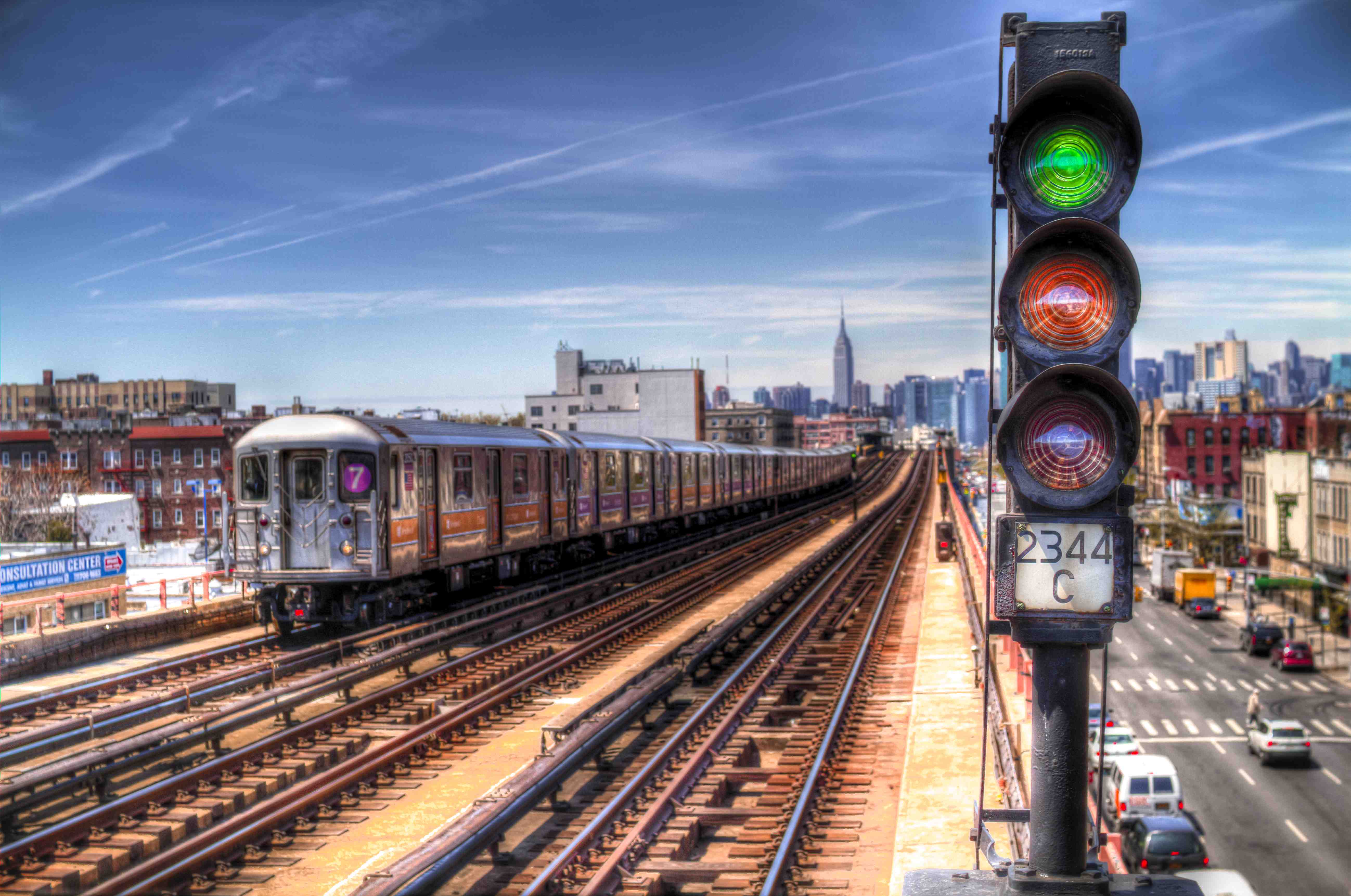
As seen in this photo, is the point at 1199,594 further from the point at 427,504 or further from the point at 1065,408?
the point at 1065,408

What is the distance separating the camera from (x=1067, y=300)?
253cm

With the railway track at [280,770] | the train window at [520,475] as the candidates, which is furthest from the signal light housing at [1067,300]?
the train window at [520,475]

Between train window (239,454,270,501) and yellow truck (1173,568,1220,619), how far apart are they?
49.6 m

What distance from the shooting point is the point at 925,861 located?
24.2 ft

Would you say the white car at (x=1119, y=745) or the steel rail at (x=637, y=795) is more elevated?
the steel rail at (x=637, y=795)

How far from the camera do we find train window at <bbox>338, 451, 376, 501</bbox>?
598 inches

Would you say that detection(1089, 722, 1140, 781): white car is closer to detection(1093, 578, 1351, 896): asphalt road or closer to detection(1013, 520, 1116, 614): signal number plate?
detection(1093, 578, 1351, 896): asphalt road

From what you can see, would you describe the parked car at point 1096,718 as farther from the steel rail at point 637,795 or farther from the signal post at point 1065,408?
the signal post at point 1065,408

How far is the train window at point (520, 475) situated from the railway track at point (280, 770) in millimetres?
4106

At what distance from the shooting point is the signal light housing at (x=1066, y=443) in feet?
8.11

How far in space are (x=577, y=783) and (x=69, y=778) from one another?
444 centimetres

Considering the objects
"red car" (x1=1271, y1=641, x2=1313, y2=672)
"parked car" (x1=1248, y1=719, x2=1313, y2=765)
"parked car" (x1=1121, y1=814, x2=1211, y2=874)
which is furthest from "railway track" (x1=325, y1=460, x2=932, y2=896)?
"red car" (x1=1271, y1=641, x2=1313, y2=672)

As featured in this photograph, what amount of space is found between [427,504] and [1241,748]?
27978mm

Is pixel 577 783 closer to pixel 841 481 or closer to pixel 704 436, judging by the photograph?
pixel 841 481
